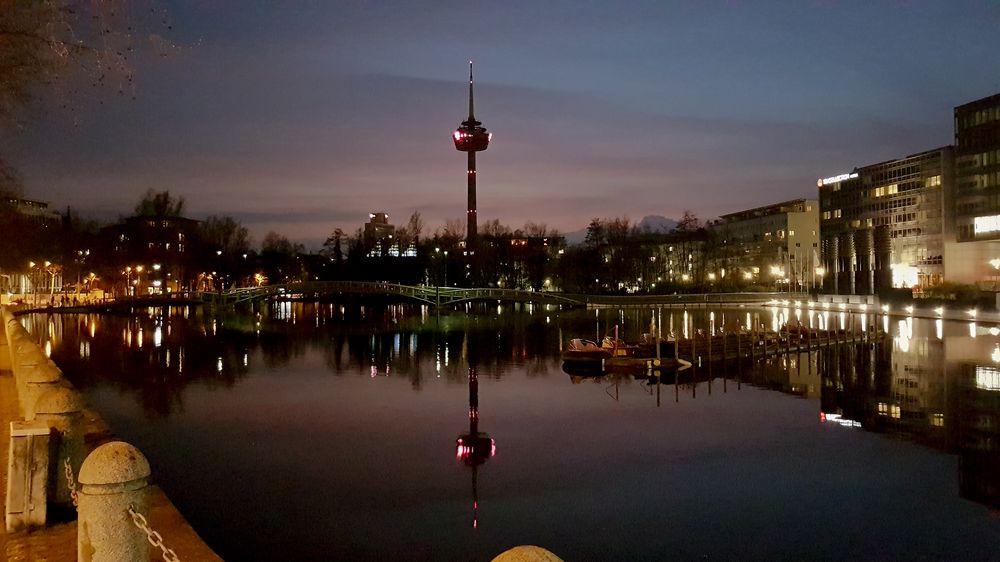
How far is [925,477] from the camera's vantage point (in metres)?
18.8

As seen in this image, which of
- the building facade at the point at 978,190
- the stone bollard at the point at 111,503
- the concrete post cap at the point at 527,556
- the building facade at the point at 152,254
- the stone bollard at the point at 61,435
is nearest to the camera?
the concrete post cap at the point at 527,556

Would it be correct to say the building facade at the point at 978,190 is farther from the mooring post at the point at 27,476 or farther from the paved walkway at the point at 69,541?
the mooring post at the point at 27,476

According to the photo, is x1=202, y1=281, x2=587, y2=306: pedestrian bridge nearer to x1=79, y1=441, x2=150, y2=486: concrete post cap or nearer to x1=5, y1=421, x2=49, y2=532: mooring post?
x1=5, y1=421, x2=49, y2=532: mooring post

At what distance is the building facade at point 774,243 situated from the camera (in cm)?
14688

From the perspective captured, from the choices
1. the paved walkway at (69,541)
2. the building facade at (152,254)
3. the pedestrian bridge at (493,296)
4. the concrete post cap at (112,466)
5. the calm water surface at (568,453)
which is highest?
the building facade at (152,254)

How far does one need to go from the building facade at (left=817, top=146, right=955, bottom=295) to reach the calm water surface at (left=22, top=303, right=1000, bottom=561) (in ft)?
147

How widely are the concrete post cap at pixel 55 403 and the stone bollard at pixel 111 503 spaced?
3.64 metres

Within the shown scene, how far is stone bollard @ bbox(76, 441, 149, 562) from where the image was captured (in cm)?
609

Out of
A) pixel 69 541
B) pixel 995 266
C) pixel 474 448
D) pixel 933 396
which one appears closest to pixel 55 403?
pixel 69 541

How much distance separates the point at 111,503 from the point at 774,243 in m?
164

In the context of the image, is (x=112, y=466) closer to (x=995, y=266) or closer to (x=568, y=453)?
(x=568, y=453)

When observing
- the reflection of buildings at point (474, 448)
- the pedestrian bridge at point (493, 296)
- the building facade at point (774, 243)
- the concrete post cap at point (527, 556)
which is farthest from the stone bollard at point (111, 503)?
the building facade at point (774, 243)

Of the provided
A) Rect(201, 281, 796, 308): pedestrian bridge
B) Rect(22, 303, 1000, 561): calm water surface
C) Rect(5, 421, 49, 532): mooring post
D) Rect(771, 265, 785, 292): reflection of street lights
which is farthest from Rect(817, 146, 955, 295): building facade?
Rect(5, 421, 49, 532): mooring post

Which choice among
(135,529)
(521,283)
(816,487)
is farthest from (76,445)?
(521,283)
